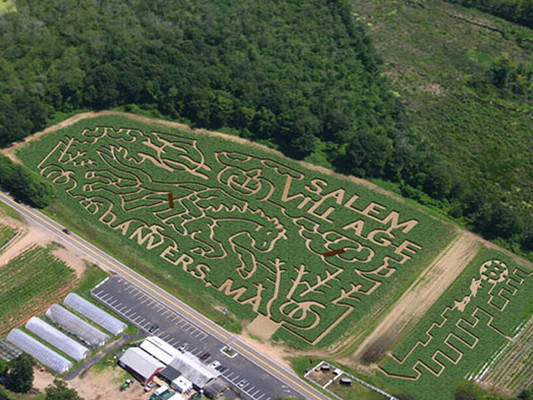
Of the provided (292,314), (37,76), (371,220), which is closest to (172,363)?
(292,314)

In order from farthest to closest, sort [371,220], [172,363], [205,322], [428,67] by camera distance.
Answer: [428,67], [371,220], [205,322], [172,363]

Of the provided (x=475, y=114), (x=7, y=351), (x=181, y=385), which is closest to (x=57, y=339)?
(x=7, y=351)

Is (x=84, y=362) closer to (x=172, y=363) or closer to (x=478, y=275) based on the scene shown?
(x=172, y=363)

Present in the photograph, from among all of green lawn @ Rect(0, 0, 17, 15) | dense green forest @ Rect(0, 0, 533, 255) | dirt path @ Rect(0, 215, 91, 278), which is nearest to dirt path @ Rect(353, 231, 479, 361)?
dense green forest @ Rect(0, 0, 533, 255)

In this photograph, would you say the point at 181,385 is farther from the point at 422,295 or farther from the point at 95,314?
the point at 422,295

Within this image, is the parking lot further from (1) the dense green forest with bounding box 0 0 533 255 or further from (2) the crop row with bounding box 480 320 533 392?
(1) the dense green forest with bounding box 0 0 533 255

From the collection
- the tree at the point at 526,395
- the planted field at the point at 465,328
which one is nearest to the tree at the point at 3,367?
the planted field at the point at 465,328

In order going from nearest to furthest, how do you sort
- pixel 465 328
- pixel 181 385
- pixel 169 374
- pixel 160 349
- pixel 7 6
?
1. pixel 181 385
2. pixel 169 374
3. pixel 160 349
4. pixel 465 328
5. pixel 7 6
